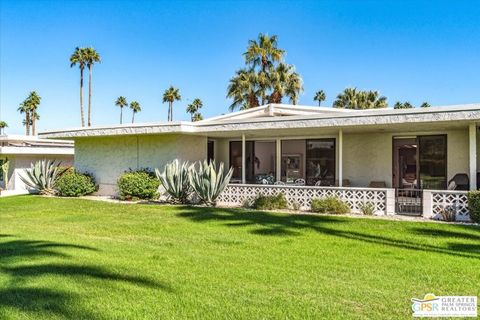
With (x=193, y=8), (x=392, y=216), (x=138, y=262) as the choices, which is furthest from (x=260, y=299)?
(x=193, y=8)

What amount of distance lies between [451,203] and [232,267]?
7877mm

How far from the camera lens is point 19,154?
2522 centimetres

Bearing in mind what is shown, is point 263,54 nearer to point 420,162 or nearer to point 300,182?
point 300,182

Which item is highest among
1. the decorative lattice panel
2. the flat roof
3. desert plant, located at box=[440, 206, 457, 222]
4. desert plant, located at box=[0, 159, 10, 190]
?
the flat roof

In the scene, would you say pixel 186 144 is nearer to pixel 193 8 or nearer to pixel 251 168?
pixel 251 168

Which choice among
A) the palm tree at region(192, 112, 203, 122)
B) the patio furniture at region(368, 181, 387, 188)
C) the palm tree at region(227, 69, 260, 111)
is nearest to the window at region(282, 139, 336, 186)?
the patio furniture at region(368, 181, 387, 188)

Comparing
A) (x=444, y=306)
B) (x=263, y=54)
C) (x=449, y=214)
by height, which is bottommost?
(x=444, y=306)

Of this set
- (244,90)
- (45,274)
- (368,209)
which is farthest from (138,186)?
(244,90)

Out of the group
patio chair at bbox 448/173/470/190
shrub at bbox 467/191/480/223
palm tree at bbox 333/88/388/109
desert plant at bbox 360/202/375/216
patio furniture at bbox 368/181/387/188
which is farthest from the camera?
palm tree at bbox 333/88/388/109

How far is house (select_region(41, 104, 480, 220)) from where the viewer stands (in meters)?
12.7

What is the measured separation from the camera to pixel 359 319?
15.4 feet

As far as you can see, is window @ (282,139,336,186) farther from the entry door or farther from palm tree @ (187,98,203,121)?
palm tree @ (187,98,203,121)

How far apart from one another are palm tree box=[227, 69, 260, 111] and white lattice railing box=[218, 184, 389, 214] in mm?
18320

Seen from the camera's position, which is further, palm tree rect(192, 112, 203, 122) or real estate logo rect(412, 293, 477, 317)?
palm tree rect(192, 112, 203, 122)
